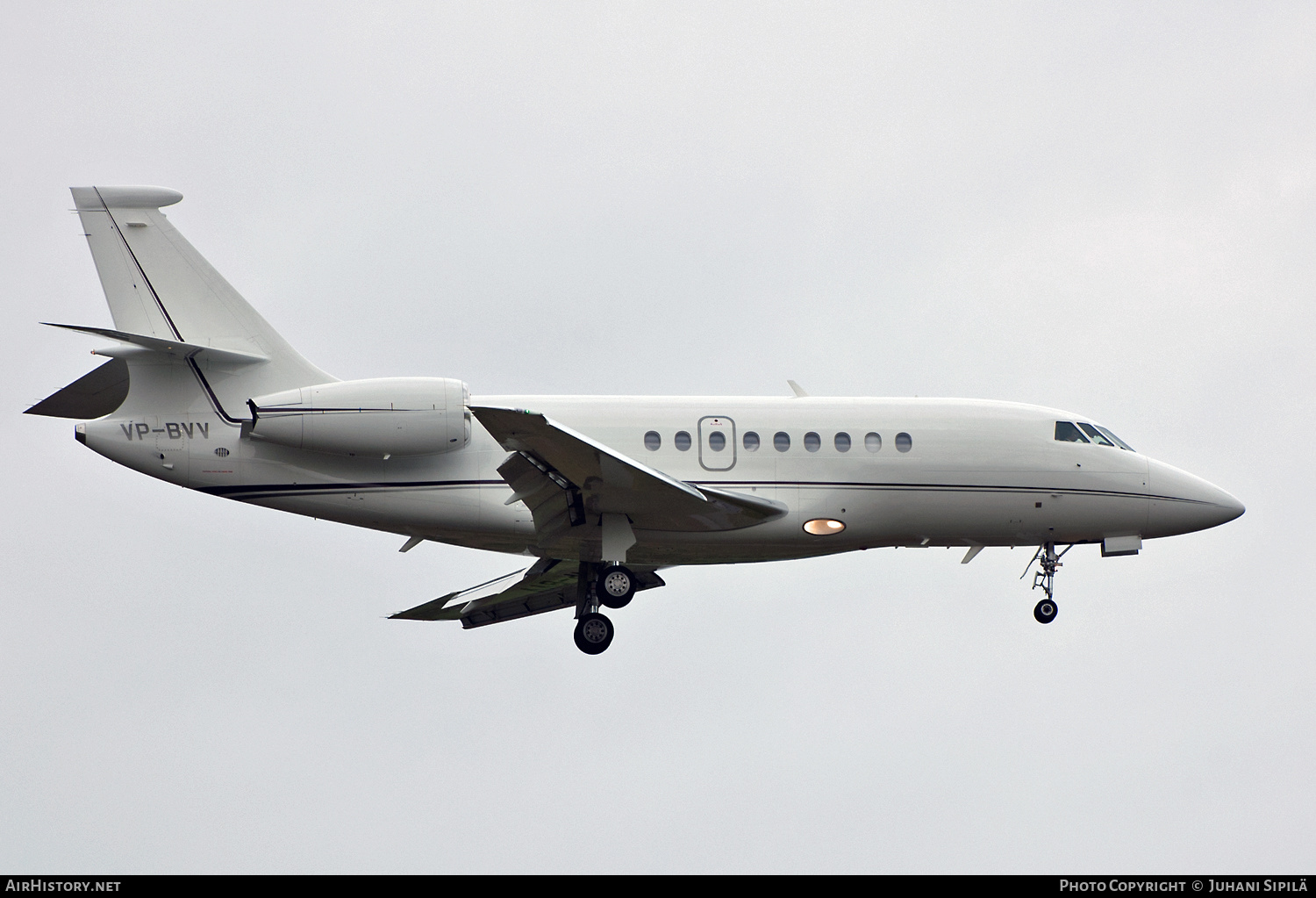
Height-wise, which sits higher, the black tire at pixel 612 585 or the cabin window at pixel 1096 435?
the cabin window at pixel 1096 435

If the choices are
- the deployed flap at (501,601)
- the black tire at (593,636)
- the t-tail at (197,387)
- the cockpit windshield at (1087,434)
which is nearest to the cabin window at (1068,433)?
the cockpit windshield at (1087,434)

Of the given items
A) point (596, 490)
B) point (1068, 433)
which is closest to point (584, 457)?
point (596, 490)

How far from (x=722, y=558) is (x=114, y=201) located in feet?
36.4

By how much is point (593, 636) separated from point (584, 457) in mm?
3651

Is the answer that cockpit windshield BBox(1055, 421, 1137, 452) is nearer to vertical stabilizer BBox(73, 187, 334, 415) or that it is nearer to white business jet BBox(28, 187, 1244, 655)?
white business jet BBox(28, 187, 1244, 655)

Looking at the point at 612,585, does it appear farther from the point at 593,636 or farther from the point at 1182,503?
the point at 1182,503

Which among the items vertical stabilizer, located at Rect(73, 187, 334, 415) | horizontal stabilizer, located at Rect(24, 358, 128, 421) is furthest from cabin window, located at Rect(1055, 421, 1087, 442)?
horizontal stabilizer, located at Rect(24, 358, 128, 421)

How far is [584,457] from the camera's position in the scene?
2147 centimetres

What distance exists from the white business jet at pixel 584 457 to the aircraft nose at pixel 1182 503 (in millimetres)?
38

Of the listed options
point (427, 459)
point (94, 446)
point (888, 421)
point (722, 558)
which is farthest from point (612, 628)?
point (94, 446)

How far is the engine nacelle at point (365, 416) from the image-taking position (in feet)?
72.1

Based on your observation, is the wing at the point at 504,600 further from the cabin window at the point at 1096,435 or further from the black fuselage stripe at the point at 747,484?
the cabin window at the point at 1096,435
